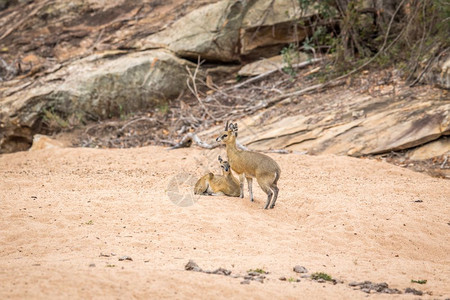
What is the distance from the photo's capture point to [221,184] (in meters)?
9.30

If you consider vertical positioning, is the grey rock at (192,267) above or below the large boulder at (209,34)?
below

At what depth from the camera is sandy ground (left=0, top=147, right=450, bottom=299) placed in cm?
502

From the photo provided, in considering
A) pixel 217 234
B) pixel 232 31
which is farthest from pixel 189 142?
pixel 217 234

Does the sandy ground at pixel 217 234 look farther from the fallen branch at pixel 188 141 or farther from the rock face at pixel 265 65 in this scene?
the rock face at pixel 265 65

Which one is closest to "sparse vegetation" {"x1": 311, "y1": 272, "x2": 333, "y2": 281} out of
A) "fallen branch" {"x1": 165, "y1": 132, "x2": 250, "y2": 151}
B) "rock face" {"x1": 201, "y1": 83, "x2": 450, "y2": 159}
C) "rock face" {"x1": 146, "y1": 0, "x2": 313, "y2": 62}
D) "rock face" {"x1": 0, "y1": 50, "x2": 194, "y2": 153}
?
"rock face" {"x1": 201, "y1": 83, "x2": 450, "y2": 159}

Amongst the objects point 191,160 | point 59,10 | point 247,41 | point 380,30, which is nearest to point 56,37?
point 59,10

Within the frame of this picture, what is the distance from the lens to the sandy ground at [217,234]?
5016 mm

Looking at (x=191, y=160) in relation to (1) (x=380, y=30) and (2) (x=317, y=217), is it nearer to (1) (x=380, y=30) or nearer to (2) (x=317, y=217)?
(2) (x=317, y=217)

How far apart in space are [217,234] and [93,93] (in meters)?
11.5

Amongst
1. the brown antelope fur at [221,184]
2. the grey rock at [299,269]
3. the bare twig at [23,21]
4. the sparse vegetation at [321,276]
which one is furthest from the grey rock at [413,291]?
the bare twig at [23,21]

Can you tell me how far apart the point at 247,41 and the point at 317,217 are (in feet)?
36.7

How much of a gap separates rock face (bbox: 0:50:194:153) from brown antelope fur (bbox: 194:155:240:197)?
9026mm

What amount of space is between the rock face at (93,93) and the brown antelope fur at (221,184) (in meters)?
9.03

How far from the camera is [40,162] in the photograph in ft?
45.9
